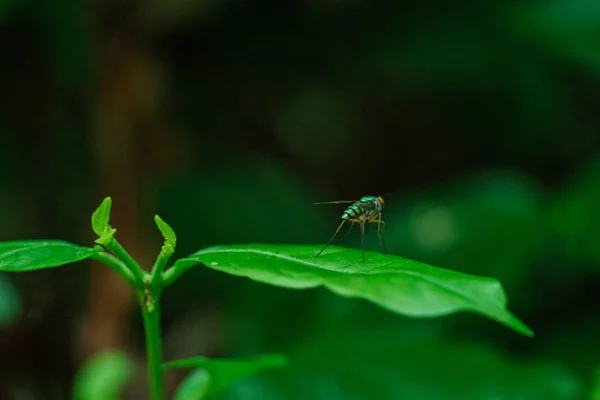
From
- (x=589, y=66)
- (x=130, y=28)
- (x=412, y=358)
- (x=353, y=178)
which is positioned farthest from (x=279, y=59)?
(x=412, y=358)

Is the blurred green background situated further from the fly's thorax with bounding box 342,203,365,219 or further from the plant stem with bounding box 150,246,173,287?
the plant stem with bounding box 150,246,173,287

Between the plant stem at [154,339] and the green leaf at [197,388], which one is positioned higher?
the plant stem at [154,339]

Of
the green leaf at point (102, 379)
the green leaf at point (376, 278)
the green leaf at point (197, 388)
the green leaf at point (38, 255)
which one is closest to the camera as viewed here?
the green leaf at point (376, 278)

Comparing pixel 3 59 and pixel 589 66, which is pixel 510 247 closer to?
pixel 589 66

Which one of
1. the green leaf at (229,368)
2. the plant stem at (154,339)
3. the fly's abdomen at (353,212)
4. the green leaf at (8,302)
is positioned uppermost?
the fly's abdomen at (353,212)

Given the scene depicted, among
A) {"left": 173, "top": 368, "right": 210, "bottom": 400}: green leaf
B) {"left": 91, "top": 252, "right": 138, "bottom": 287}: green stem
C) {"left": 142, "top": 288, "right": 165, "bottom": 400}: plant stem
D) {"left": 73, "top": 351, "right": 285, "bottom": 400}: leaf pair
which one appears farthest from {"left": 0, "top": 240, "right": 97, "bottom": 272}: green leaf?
{"left": 173, "top": 368, "right": 210, "bottom": 400}: green leaf

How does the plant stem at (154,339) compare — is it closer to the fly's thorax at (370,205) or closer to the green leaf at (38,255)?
the green leaf at (38,255)

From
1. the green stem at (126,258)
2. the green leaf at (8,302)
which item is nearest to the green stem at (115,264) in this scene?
the green stem at (126,258)

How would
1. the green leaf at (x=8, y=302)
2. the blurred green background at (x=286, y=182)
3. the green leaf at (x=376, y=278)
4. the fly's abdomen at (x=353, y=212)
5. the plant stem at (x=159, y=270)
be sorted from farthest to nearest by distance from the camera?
the green leaf at (x=8, y=302)
the blurred green background at (x=286, y=182)
the fly's abdomen at (x=353, y=212)
the plant stem at (x=159, y=270)
the green leaf at (x=376, y=278)
